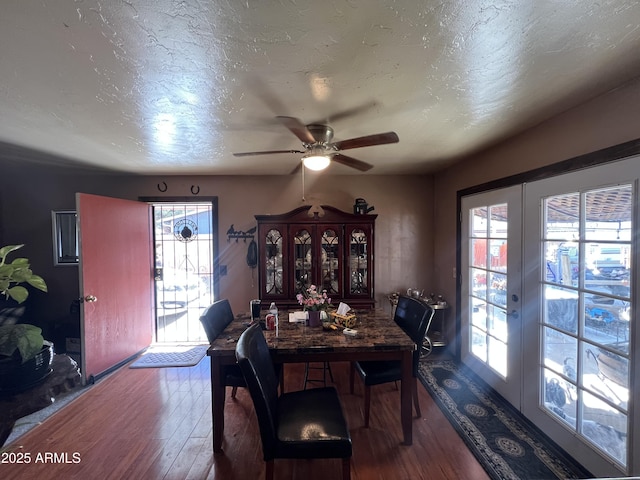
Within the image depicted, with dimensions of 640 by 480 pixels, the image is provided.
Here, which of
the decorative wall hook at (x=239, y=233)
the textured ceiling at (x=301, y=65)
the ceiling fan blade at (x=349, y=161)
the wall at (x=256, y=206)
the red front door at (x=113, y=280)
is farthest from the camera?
the decorative wall hook at (x=239, y=233)

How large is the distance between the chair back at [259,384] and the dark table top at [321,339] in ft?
0.79

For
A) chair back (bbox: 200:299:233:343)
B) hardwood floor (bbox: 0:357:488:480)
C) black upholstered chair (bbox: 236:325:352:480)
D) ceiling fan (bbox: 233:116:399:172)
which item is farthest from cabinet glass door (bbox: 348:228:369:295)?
black upholstered chair (bbox: 236:325:352:480)

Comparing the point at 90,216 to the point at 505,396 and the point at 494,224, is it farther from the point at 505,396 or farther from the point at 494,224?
the point at 505,396

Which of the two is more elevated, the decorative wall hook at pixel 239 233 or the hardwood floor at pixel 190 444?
the decorative wall hook at pixel 239 233

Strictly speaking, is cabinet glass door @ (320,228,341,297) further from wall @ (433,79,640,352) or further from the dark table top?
wall @ (433,79,640,352)

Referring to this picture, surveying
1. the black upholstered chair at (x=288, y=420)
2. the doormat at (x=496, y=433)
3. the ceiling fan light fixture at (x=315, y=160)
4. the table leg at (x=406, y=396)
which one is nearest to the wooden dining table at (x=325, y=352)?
the table leg at (x=406, y=396)

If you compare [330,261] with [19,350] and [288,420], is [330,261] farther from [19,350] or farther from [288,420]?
[19,350]

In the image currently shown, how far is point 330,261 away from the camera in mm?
3346

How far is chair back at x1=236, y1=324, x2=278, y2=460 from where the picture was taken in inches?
51.1

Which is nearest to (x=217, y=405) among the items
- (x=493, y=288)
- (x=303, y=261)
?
(x=303, y=261)

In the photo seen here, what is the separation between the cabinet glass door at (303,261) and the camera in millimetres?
3312

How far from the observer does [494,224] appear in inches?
97.7

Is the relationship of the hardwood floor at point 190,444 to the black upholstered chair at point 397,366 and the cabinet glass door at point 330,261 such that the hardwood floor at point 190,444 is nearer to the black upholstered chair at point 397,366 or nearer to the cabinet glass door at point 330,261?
the black upholstered chair at point 397,366

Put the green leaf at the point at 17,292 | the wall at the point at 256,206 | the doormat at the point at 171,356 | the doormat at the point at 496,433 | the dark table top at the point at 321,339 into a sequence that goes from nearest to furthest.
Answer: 1. the green leaf at the point at 17,292
2. the doormat at the point at 496,433
3. the dark table top at the point at 321,339
4. the doormat at the point at 171,356
5. the wall at the point at 256,206
